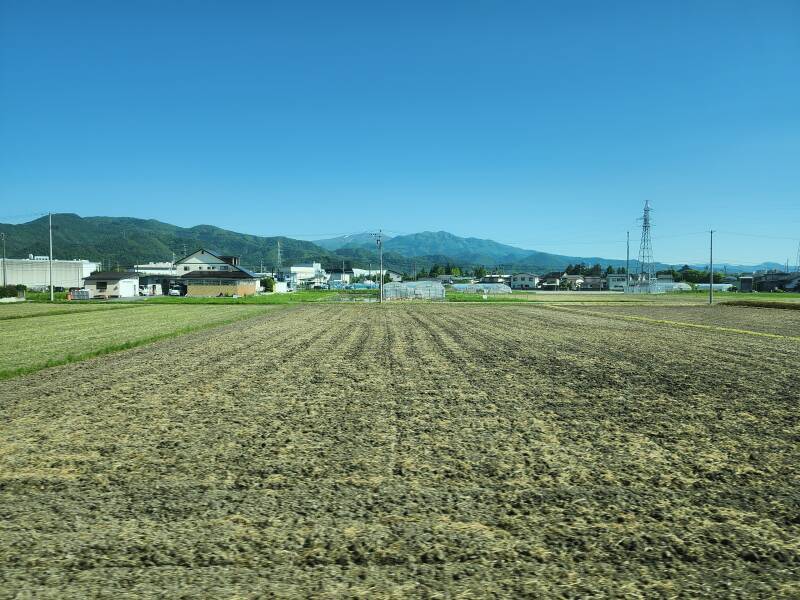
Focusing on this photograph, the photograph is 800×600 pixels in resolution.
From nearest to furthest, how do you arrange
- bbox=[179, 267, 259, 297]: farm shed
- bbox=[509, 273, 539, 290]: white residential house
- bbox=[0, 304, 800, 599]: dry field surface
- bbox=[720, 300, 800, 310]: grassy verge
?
bbox=[0, 304, 800, 599]: dry field surface
bbox=[720, 300, 800, 310]: grassy verge
bbox=[179, 267, 259, 297]: farm shed
bbox=[509, 273, 539, 290]: white residential house

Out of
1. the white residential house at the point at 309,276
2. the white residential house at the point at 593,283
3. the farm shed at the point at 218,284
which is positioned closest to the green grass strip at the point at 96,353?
the farm shed at the point at 218,284

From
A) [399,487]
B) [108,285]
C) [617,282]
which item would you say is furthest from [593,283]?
[399,487]

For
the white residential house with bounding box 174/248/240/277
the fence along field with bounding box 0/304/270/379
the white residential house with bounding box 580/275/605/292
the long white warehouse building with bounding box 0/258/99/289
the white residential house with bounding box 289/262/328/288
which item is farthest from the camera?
the white residential house with bounding box 580/275/605/292

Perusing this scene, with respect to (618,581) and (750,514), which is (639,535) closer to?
(618,581)

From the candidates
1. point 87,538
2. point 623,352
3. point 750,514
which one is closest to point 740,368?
point 623,352

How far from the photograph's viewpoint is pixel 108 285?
230 feet

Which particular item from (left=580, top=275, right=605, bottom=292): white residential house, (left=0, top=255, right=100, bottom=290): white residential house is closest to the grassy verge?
(left=0, top=255, right=100, bottom=290): white residential house

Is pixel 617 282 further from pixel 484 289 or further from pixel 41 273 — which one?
pixel 41 273

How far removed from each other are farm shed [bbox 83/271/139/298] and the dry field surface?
210ft

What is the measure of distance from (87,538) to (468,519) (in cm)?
299

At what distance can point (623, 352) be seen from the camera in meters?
17.0

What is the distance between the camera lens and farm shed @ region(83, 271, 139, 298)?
228ft

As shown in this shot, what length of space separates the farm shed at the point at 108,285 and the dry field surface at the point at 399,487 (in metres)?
64.0

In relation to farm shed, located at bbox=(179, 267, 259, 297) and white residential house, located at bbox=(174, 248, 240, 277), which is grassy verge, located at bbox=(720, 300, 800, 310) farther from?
white residential house, located at bbox=(174, 248, 240, 277)
